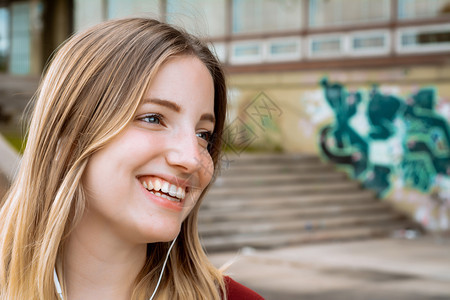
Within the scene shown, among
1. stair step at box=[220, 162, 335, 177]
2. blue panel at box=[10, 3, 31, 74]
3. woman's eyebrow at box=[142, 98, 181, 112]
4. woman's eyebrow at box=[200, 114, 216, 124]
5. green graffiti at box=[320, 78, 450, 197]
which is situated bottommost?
stair step at box=[220, 162, 335, 177]

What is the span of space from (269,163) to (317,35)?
3.27m

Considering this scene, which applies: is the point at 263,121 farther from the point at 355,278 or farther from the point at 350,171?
the point at 350,171

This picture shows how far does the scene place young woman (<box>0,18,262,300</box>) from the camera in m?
1.49

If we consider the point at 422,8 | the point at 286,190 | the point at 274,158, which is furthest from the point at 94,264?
the point at 422,8

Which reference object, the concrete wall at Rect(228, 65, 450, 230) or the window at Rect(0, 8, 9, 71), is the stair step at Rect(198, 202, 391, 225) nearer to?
the concrete wall at Rect(228, 65, 450, 230)

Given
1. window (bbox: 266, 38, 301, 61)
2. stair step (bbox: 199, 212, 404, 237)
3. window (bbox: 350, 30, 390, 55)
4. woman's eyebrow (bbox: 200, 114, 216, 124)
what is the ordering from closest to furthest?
woman's eyebrow (bbox: 200, 114, 216, 124)
stair step (bbox: 199, 212, 404, 237)
window (bbox: 350, 30, 390, 55)
window (bbox: 266, 38, 301, 61)

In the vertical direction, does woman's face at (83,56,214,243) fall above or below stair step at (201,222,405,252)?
above

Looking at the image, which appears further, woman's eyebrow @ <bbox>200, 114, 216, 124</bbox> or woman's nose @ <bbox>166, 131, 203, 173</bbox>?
woman's eyebrow @ <bbox>200, 114, 216, 124</bbox>

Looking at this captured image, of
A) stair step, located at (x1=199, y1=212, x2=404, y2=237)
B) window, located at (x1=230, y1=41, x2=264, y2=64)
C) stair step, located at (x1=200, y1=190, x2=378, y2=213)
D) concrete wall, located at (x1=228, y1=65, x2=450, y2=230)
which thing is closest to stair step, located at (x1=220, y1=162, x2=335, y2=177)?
concrete wall, located at (x1=228, y1=65, x2=450, y2=230)

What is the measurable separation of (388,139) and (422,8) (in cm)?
259

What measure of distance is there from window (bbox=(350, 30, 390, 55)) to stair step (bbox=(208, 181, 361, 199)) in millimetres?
2661

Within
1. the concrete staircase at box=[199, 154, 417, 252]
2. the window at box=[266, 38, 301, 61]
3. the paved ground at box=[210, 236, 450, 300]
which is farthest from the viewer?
the window at box=[266, 38, 301, 61]

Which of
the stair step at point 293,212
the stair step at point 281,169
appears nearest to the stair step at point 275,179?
the stair step at point 281,169

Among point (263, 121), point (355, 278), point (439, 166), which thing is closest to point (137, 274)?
point (263, 121)
